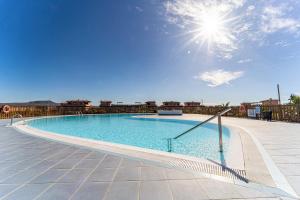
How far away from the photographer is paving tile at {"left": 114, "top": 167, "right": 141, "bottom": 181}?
2.33m

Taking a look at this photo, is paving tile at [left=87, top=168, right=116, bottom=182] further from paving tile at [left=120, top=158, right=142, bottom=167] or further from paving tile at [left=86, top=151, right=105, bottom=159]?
paving tile at [left=86, top=151, right=105, bottom=159]

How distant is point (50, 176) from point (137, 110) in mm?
23763

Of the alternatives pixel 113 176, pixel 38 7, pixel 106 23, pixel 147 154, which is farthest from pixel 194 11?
pixel 38 7

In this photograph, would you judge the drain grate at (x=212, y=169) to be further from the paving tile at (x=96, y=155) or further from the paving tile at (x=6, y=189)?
the paving tile at (x=6, y=189)

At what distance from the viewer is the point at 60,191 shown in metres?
2.00

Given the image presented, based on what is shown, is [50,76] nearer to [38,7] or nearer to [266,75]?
[38,7]

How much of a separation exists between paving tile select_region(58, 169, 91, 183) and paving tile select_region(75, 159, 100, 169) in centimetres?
18

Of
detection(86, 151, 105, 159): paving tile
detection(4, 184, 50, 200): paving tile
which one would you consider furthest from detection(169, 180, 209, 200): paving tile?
detection(86, 151, 105, 159): paving tile

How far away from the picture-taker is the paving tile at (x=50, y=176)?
91.0 inches

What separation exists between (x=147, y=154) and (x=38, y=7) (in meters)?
15.2

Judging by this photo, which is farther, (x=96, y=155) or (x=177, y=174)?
(x=96, y=155)

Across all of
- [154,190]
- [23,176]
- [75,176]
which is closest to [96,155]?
[75,176]

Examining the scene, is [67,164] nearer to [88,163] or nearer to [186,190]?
[88,163]

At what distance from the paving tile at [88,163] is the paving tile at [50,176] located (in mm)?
265
